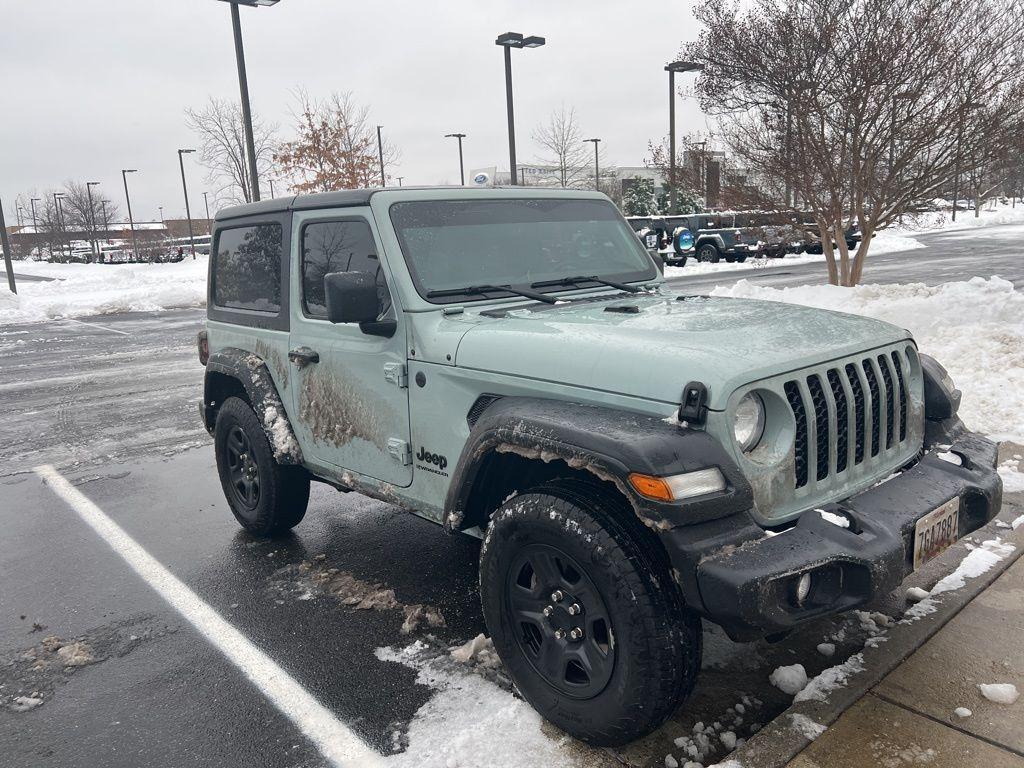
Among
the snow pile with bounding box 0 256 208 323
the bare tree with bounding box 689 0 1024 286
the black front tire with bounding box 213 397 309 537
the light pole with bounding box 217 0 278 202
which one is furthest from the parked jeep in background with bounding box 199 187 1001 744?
the snow pile with bounding box 0 256 208 323

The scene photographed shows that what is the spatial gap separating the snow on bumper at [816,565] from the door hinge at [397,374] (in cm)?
162

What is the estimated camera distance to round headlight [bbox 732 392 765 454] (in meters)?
2.66

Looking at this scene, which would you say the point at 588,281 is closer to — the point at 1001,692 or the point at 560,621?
the point at 560,621

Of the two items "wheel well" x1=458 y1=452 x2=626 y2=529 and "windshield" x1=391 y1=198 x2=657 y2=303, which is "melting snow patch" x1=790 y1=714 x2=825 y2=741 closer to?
"wheel well" x1=458 y1=452 x2=626 y2=529

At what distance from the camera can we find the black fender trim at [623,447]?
→ 243cm

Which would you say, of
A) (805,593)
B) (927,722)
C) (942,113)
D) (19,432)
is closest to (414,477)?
(805,593)

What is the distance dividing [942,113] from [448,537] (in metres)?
8.62

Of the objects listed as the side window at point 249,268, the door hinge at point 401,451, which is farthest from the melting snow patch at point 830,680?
the side window at point 249,268

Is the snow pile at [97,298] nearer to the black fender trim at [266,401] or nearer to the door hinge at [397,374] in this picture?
the black fender trim at [266,401]

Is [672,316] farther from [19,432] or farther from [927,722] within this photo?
[19,432]

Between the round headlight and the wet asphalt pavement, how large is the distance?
1.04 meters

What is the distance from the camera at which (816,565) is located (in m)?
2.42

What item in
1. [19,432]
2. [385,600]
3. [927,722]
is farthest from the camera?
[19,432]

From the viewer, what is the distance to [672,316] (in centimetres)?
340
